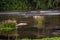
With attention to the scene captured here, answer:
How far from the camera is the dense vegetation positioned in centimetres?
511

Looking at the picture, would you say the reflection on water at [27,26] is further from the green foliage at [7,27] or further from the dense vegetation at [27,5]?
the dense vegetation at [27,5]

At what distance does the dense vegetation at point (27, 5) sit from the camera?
5.11 metres

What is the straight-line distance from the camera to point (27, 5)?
523cm

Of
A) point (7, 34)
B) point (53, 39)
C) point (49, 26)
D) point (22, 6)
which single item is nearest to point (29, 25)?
point (49, 26)

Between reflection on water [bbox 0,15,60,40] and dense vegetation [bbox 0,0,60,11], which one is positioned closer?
reflection on water [bbox 0,15,60,40]

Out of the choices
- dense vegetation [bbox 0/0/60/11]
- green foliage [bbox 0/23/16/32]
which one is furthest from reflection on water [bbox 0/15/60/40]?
dense vegetation [bbox 0/0/60/11]

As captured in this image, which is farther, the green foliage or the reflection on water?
the green foliage

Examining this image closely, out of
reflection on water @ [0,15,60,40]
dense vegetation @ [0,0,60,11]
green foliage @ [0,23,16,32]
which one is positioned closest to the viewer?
reflection on water @ [0,15,60,40]

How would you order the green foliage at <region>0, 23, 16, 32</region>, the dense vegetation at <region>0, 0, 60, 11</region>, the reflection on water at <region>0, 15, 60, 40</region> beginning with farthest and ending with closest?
the dense vegetation at <region>0, 0, 60, 11</region>
the green foliage at <region>0, 23, 16, 32</region>
the reflection on water at <region>0, 15, 60, 40</region>

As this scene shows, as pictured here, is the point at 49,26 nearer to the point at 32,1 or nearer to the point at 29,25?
the point at 29,25

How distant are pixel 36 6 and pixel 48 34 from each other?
83.4 inches

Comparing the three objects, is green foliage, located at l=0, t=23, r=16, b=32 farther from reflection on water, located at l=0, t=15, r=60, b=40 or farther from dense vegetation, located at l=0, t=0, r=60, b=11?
dense vegetation, located at l=0, t=0, r=60, b=11

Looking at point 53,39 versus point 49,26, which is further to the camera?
point 49,26

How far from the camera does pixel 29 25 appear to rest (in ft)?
12.0
